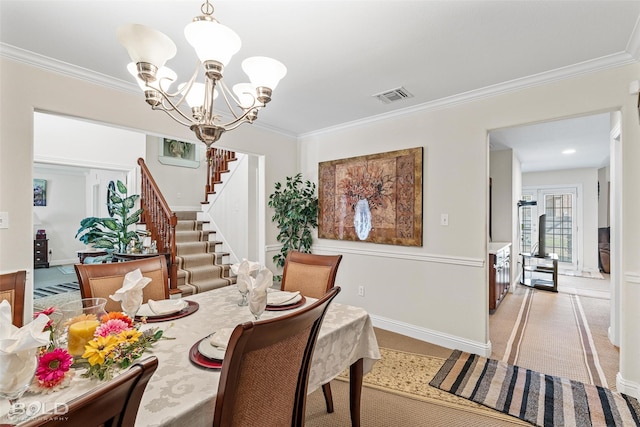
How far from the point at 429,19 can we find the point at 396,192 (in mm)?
1805

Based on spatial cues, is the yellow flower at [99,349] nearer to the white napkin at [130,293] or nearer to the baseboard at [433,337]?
the white napkin at [130,293]

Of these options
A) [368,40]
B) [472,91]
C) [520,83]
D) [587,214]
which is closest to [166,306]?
[368,40]

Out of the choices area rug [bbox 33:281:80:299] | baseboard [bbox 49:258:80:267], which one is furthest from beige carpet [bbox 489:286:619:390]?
baseboard [bbox 49:258:80:267]

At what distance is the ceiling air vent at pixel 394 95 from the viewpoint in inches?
110

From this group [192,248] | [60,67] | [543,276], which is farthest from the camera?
[543,276]

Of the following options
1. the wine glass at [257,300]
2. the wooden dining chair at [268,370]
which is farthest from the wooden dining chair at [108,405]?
the wine glass at [257,300]

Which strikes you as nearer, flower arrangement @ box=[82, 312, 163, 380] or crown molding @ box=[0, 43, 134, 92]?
flower arrangement @ box=[82, 312, 163, 380]

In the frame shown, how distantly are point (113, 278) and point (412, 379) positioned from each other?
2.25m

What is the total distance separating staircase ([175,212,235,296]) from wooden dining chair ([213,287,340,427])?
3319 mm

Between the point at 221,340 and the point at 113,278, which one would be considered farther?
the point at 113,278

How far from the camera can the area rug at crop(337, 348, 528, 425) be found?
2080 mm

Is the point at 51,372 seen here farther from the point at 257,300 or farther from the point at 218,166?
the point at 218,166

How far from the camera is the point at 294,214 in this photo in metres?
3.87

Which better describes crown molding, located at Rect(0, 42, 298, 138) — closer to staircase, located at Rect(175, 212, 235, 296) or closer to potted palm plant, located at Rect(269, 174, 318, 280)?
potted palm plant, located at Rect(269, 174, 318, 280)
